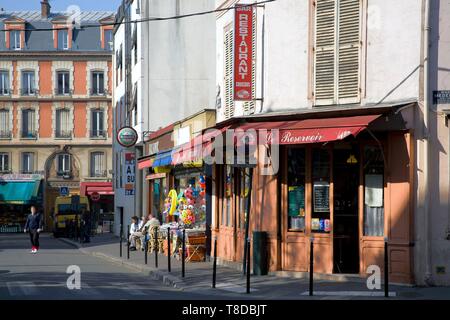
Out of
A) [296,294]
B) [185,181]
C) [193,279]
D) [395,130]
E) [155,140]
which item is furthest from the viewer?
[155,140]

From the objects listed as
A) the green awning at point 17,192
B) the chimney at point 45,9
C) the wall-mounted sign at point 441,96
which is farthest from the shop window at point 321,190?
the chimney at point 45,9

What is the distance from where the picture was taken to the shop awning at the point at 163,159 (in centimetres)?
2740

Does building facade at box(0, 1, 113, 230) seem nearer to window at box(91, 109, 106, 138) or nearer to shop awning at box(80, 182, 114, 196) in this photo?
window at box(91, 109, 106, 138)

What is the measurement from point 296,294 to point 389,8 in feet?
20.3

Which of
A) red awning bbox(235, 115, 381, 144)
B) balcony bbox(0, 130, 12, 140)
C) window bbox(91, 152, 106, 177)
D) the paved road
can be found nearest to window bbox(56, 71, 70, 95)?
balcony bbox(0, 130, 12, 140)

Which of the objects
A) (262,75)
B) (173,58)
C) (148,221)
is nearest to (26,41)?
(173,58)

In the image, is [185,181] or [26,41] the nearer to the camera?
[185,181]

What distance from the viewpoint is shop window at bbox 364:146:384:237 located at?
18.3 m

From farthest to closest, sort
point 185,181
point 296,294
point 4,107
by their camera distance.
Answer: point 4,107 → point 185,181 → point 296,294

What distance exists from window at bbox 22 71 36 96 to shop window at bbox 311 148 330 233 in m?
52.0

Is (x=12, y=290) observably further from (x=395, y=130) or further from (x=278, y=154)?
(x=395, y=130)

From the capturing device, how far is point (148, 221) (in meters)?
32.5

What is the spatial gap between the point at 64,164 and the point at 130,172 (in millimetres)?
32612

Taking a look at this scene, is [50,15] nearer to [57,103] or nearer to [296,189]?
[57,103]
